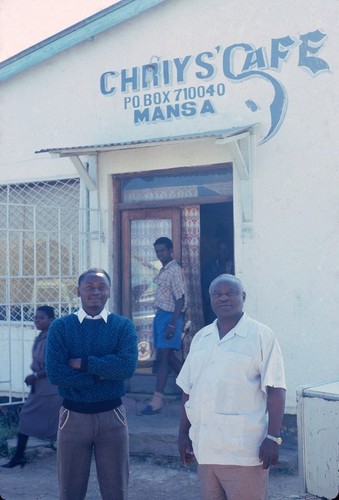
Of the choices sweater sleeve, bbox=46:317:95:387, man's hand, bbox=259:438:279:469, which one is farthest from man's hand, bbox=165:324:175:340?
man's hand, bbox=259:438:279:469

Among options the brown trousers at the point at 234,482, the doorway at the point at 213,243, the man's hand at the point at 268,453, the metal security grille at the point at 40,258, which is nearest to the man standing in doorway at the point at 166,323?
the doorway at the point at 213,243

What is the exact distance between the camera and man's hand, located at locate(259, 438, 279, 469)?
3.58 metres

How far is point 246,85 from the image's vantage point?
7195 mm

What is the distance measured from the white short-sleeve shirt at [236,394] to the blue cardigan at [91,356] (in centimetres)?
65

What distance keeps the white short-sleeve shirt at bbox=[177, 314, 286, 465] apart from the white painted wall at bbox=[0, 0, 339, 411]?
307cm

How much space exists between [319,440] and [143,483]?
116 inches

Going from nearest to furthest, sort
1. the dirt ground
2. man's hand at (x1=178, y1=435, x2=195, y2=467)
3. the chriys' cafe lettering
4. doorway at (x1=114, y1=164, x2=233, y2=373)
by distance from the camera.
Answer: man's hand at (x1=178, y1=435, x2=195, y2=467)
the dirt ground
the chriys' cafe lettering
doorway at (x1=114, y1=164, x2=233, y2=373)

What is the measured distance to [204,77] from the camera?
7457 millimetres

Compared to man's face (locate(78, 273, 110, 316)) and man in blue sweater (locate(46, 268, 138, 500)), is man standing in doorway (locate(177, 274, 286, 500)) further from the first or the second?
man's face (locate(78, 273, 110, 316))

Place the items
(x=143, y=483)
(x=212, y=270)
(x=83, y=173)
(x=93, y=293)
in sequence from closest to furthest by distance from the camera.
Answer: (x=93, y=293), (x=143, y=483), (x=83, y=173), (x=212, y=270)

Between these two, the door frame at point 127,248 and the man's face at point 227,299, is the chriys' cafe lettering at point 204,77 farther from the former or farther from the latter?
the man's face at point 227,299

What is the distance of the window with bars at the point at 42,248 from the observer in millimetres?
8375

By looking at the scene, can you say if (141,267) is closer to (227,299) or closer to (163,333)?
(163,333)

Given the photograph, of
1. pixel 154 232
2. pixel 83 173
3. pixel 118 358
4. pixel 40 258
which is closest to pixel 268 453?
pixel 118 358
